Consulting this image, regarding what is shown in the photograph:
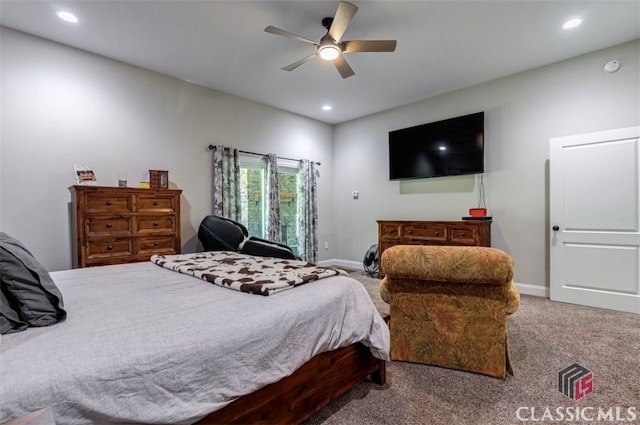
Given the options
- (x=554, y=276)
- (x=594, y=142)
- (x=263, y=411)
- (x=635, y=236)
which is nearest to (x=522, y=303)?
(x=554, y=276)

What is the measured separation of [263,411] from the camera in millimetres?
1256

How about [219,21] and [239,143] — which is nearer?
[219,21]

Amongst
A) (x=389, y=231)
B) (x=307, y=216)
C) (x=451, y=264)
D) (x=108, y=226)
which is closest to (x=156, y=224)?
(x=108, y=226)

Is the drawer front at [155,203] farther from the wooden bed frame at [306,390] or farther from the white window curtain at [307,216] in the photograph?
the wooden bed frame at [306,390]

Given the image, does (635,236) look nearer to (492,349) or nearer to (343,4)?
(492,349)

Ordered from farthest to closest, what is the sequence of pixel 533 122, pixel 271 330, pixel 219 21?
pixel 533 122, pixel 219 21, pixel 271 330

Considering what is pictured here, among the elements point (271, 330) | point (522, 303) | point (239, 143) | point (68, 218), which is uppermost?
point (239, 143)

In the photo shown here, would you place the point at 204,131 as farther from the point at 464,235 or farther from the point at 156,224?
the point at 464,235

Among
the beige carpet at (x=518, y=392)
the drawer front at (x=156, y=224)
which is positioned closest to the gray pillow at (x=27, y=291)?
the beige carpet at (x=518, y=392)

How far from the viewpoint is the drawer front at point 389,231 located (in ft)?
15.2

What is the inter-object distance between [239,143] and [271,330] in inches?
155

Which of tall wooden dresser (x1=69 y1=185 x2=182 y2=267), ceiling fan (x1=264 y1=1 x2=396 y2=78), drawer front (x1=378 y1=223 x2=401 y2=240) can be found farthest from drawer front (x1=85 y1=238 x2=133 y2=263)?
drawer front (x1=378 y1=223 x2=401 y2=240)

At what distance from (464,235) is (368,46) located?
271cm

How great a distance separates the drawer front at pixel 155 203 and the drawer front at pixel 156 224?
87 millimetres
